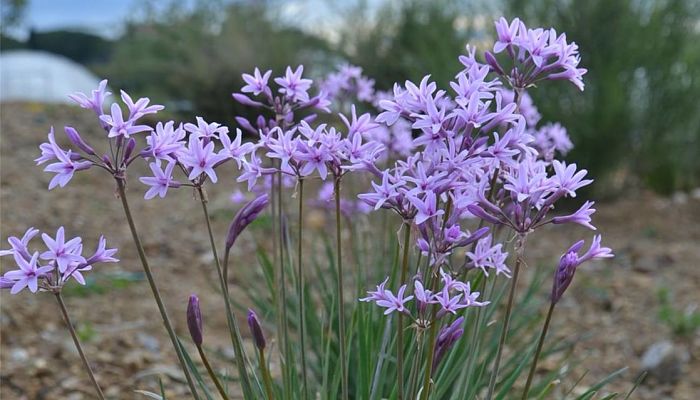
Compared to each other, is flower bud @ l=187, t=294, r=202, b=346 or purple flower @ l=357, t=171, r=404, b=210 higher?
purple flower @ l=357, t=171, r=404, b=210

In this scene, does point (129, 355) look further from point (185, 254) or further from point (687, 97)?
point (687, 97)

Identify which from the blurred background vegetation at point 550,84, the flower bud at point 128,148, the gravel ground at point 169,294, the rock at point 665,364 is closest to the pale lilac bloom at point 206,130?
the flower bud at point 128,148

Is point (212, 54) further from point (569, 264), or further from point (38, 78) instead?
point (569, 264)

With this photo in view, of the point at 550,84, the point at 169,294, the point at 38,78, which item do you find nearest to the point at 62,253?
the point at 169,294

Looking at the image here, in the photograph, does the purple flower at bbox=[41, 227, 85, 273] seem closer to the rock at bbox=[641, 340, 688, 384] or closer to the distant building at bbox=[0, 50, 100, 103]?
the rock at bbox=[641, 340, 688, 384]

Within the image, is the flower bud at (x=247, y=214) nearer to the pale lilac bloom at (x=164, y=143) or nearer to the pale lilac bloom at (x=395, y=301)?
the pale lilac bloom at (x=164, y=143)

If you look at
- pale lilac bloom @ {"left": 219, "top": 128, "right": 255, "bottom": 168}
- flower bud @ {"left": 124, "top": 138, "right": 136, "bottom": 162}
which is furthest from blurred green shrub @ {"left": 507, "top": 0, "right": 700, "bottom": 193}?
flower bud @ {"left": 124, "top": 138, "right": 136, "bottom": 162}
